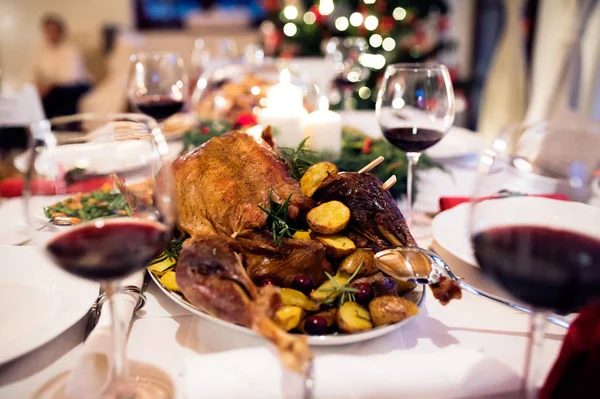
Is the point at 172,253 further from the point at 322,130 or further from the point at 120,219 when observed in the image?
the point at 322,130

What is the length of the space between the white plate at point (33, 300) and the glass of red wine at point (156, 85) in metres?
0.84

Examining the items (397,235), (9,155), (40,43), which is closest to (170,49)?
(40,43)

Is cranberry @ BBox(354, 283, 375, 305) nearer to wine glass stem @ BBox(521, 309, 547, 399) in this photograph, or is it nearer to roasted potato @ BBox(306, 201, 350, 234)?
roasted potato @ BBox(306, 201, 350, 234)

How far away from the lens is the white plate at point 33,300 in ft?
2.14

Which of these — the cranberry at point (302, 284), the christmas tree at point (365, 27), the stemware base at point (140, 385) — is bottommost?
the stemware base at point (140, 385)

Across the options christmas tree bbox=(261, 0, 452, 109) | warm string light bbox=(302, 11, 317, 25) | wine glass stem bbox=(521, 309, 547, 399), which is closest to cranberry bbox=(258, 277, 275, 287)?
wine glass stem bbox=(521, 309, 547, 399)

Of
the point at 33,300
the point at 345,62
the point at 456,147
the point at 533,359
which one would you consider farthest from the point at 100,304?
the point at 345,62

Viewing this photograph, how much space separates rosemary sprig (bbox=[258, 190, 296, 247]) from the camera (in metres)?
0.78

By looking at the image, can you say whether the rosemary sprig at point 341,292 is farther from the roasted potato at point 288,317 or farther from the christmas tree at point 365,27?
the christmas tree at point 365,27

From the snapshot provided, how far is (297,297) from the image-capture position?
0.70m

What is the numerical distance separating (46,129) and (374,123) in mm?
1567

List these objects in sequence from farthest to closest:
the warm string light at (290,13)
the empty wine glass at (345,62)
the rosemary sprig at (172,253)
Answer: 1. the warm string light at (290,13)
2. the empty wine glass at (345,62)
3. the rosemary sprig at (172,253)

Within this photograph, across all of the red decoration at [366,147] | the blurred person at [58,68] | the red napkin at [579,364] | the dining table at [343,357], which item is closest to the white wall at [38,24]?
the blurred person at [58,68]

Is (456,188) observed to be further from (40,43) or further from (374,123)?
(40,43)
